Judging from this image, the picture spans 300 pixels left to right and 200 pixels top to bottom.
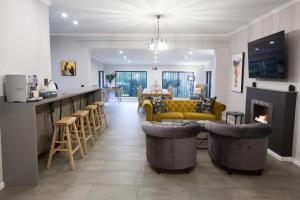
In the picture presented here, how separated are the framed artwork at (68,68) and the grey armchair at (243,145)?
497 centimetres

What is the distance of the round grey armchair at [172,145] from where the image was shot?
3.06 m

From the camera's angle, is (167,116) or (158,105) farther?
(158,105)

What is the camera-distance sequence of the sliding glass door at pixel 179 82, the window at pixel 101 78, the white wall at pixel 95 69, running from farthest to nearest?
the sliding glass door at pixel 179 82 → the window at pixel 101 78 → the white wall at pixel 95 69

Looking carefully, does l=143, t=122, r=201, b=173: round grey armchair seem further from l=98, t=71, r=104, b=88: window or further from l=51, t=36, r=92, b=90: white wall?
l=98, t=71, r=104, b=88: window

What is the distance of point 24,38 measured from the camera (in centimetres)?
319

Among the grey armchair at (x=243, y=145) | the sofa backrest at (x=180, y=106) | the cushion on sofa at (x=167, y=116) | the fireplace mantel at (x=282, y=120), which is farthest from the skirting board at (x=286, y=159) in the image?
the sofa backrest at (x=180, y=106)

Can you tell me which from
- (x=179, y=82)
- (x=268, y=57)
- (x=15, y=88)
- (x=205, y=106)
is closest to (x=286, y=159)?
(x=268, y=57)

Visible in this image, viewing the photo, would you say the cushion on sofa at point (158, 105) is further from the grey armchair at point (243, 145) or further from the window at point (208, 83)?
the window at point (208, 83)

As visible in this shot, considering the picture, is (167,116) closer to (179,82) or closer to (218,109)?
(218,109)

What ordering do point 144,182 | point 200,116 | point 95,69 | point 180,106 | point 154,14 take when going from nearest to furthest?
1. point 144,182
2. point 154,14
3. point 200,116
4. point 180,106
5. point 95,69

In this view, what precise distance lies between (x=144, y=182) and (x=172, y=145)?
2.03 ft

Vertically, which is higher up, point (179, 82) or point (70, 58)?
point (70, 58)

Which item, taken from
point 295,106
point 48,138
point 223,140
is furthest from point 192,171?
point 48,138

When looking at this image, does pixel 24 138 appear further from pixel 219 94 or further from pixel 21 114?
pixel 219 94
